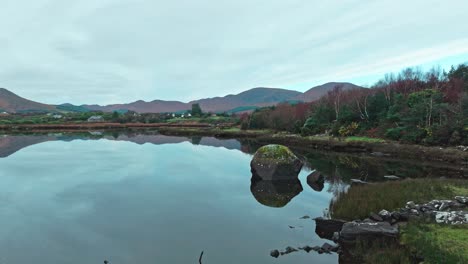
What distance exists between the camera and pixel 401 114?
5000cm

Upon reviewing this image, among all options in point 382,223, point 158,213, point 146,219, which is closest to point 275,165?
point 158,213

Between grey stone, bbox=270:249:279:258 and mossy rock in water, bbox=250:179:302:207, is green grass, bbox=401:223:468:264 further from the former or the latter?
mossy rock in water, bbox=250:179:302:207

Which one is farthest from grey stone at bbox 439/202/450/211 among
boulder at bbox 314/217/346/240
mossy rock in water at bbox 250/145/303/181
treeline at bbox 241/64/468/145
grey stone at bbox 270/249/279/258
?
treeline at bbox 241/64/468/145

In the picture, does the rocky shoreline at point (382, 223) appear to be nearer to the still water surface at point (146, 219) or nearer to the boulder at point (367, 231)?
the boulder at point (367, 231)

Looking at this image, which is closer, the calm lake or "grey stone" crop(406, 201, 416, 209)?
the calm lake

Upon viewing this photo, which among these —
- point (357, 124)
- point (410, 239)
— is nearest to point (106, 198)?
point (410, 239)

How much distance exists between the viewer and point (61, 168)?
3475cm

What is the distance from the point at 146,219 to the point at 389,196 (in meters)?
13.6

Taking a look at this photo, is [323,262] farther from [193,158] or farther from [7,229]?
[193,158]

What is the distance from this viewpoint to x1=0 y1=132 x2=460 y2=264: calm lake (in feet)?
42.2

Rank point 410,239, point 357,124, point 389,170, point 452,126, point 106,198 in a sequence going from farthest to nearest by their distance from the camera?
point 357,124
point 452,126
point 389,170
point 106,198
point 410,239

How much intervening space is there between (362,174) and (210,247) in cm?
2150

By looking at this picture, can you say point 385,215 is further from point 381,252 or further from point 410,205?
point 381,252

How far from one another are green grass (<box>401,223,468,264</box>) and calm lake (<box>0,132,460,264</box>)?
301cm
